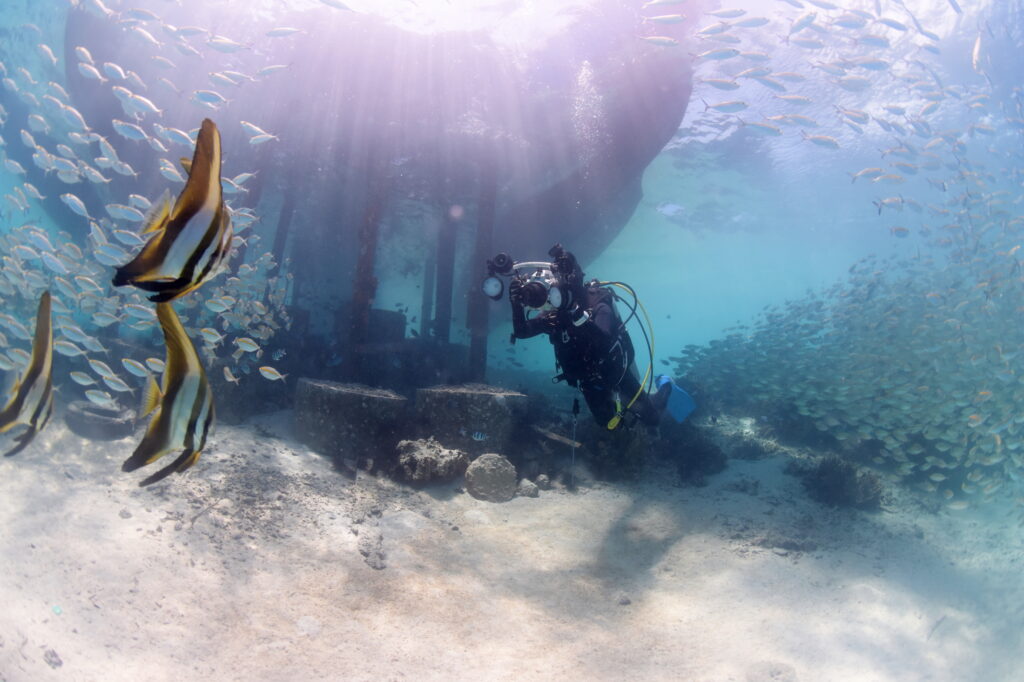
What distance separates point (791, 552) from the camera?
6438mm

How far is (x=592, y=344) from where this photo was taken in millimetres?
6914

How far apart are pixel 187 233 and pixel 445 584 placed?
15.8ft

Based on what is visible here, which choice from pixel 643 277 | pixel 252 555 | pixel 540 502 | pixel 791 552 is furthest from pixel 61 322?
pixel 643 277

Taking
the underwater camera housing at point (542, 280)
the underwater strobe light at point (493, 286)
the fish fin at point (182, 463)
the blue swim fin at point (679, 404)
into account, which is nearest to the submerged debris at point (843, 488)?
the blue swim fin at point (679, 404)

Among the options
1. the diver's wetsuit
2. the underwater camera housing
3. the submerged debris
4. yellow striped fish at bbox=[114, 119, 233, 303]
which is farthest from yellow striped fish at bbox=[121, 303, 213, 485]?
the submerged debris

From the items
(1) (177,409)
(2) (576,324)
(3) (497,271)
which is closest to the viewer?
(1) (177,409)

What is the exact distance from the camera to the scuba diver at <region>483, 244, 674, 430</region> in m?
6.32

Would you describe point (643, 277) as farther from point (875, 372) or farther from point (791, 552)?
point (791, 552)

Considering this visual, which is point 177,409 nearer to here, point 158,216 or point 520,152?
point 158,216

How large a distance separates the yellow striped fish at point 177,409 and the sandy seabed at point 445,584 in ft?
9.71

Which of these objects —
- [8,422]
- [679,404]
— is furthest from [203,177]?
[679,404]

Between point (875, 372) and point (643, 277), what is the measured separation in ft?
152

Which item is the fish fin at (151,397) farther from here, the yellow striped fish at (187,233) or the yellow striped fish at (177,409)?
the yellow striped fish at (187,233)

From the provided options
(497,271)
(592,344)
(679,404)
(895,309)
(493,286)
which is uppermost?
(895,309)
